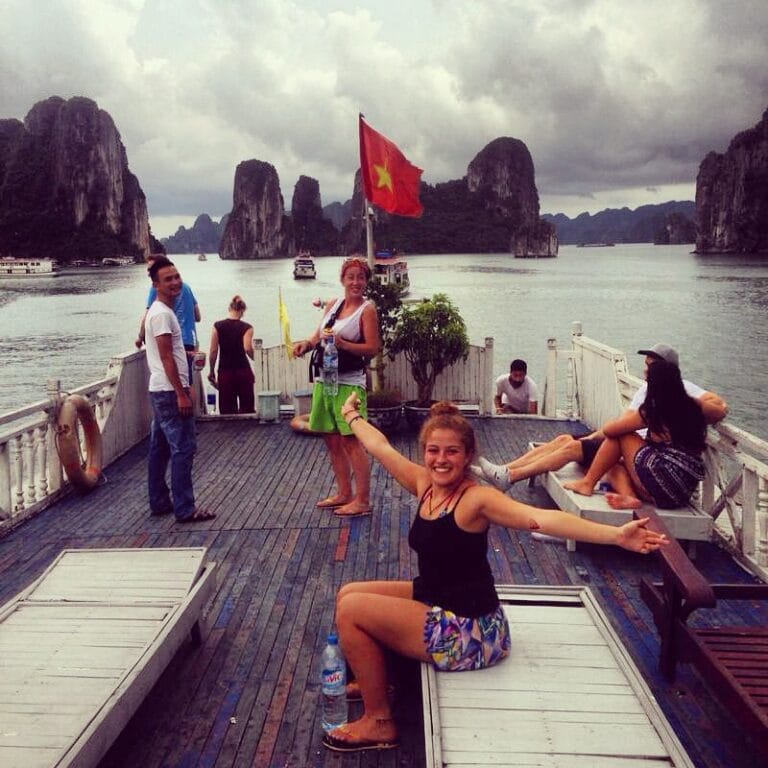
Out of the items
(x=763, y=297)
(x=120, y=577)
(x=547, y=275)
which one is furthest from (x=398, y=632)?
(x=547, y=275)

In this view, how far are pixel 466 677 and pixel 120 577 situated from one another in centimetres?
204

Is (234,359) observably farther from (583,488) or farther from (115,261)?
(115,261)

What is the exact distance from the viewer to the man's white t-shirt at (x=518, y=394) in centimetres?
990

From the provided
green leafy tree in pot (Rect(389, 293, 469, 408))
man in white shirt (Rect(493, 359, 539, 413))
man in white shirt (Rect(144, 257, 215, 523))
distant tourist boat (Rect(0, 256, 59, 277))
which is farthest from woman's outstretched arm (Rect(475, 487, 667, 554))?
distant tourist boat (Rect(0, 256, 59, 277))

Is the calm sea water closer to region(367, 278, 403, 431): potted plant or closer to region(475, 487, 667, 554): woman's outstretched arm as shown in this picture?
region(367, 278, 403, 431): potted plant

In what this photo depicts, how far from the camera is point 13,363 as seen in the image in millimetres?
38969

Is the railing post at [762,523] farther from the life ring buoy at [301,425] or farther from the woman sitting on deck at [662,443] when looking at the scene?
the life ring buoy at [301,425]

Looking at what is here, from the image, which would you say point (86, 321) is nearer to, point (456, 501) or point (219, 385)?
point (219, 385)

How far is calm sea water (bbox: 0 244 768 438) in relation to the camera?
34.3 meters

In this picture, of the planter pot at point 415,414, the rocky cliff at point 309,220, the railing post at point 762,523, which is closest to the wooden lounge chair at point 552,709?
the railing post at point 762,523

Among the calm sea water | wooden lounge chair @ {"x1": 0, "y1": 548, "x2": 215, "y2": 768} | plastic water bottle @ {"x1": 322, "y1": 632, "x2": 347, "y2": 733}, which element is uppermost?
wooden lounge chair @ {"x1": 0, "y1": 548, "x2": 215, "y2": 768}

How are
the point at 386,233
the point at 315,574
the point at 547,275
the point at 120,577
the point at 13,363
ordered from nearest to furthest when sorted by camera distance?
the point at 120,577
the point at 315,574
the point at 13,363
the point at 547,275
the point at 386,233

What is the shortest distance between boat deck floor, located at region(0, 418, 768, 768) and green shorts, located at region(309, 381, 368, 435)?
0.79 metres

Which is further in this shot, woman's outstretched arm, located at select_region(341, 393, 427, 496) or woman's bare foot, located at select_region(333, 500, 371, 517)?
woman's bare foot, located at select_region(333, 500, 371, 517)
